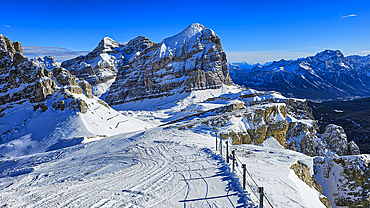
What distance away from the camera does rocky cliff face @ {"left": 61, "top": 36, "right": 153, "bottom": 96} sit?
437 feet

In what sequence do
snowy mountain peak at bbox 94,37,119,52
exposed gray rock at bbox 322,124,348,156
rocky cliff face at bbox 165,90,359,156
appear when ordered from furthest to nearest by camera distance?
snowy mountain peak at bbox 94,37,119,52
exposed gray rock at bbox 322,124,348,156
rocky cliff face at bbox 165,90,359,156

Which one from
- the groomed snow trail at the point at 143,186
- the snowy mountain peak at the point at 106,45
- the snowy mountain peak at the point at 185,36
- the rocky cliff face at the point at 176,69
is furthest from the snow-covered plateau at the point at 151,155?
the snowy mountain peak at the point at 106,45

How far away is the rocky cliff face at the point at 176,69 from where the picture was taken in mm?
97938

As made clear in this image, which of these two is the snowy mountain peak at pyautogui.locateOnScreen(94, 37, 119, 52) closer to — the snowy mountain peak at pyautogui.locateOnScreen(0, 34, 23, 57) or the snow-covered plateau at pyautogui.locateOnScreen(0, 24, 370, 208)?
the snowy mountain peak at pyautogui.locateOnScreen(0, 34, 23, 57)

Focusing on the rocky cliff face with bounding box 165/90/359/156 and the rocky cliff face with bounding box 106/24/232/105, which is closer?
the rocky cliff face with bounding box 165/90/359/156

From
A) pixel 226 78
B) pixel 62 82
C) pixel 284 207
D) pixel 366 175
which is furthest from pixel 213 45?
pixel 284 207

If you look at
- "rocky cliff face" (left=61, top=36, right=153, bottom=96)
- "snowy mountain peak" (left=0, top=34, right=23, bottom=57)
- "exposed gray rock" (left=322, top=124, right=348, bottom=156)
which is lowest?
"exposed gray rock" (left=322, top=124, right=348, bottom=156)

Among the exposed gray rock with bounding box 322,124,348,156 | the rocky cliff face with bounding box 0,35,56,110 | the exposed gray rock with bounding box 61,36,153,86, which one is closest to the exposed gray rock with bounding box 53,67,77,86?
the rocky cliff face with bounding box 0,35,56,110

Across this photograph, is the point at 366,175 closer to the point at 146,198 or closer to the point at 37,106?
the point at 146,198

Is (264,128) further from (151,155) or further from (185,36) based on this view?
(185,36)

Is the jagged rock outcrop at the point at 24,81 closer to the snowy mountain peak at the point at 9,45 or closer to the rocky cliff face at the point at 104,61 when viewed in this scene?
the snowy mountain peak at the point at 9,45

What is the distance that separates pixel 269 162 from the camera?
11.1 m

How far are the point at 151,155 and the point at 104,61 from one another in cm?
14568

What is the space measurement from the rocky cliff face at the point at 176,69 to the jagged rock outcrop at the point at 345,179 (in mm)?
79570
